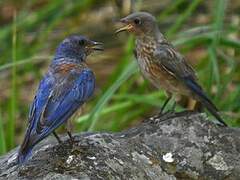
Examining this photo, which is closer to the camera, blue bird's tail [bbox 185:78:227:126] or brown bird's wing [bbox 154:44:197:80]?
blue bird's tail [bbox 185:78:227:126]

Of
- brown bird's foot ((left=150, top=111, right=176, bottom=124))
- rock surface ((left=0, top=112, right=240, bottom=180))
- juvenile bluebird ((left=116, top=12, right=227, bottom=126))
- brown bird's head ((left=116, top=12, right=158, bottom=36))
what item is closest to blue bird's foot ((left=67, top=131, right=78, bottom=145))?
rock surface ((left=0, top=112, right=240, bottom=180))

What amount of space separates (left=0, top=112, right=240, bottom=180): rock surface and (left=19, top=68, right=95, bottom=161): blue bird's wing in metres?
0.13

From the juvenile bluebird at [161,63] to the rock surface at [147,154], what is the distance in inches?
11.9

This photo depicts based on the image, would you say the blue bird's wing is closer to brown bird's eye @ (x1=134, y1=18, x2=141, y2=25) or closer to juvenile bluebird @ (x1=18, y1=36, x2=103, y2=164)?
juvenile bluebird @ (x1=18, y1=36, x2=103, y2=164)

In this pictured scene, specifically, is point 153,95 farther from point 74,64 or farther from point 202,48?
point 202,48

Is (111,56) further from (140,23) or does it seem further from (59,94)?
(59,94)

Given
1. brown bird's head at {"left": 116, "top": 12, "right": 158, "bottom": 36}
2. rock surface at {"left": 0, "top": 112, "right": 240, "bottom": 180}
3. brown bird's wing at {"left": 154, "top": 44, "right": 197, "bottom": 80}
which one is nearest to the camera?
rock surface at {"left": 0, "top": 112, "right": 240, "bottom": 180}

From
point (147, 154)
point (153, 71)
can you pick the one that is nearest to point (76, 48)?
point (153, 71)

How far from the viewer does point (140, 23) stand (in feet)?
21.0

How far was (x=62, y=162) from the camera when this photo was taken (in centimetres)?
489

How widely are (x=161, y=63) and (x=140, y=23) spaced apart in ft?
1.23

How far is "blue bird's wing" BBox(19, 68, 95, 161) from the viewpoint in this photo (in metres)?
5.03

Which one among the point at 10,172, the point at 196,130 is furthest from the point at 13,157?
the point at 196,130

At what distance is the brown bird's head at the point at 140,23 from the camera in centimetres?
639
